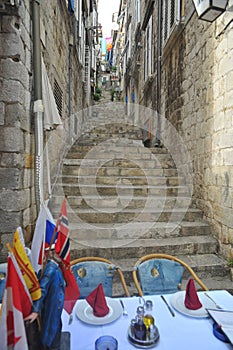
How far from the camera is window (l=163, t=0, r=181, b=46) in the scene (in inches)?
188

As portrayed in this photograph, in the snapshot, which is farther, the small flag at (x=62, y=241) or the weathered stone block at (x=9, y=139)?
the weathered stone block at (x=9, y=139)

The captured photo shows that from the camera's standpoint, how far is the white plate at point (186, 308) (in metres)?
1.36

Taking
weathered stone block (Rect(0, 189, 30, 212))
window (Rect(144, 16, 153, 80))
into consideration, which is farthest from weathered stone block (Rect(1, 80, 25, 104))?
window (Rect(144, 16, 153, 80))

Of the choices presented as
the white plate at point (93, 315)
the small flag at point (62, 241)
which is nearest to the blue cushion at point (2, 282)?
the white plate at point (93, 315)

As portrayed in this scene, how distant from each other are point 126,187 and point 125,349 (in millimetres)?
3163

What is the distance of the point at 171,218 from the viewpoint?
12.3 ft

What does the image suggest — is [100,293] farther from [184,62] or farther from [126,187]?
[184,62]

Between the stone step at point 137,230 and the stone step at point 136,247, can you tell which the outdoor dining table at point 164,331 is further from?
the stone step at point 137,230

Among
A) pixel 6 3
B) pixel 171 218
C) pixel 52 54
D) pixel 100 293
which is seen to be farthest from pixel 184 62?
pixel 100 293

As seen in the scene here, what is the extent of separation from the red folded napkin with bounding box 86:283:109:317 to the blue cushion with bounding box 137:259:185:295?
0.66 m

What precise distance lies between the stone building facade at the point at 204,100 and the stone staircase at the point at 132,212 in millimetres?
271

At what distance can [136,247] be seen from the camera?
124 inches

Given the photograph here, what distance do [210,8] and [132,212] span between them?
2.55 meters

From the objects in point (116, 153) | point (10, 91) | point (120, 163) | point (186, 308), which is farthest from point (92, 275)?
point (116, 153)
